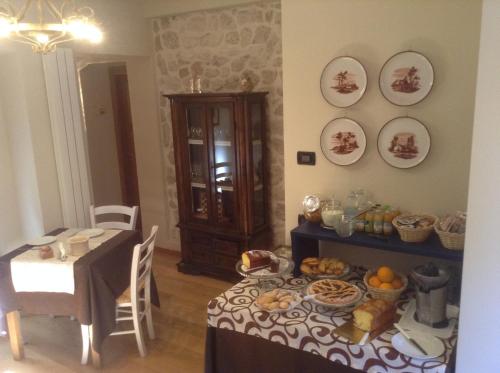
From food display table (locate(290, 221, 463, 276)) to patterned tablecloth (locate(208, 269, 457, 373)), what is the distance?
19 cm

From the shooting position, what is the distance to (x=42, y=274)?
2.46 meters

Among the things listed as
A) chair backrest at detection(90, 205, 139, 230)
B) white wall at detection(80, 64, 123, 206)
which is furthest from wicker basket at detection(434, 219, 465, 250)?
white wall at detection(80, 64, 123, 206)

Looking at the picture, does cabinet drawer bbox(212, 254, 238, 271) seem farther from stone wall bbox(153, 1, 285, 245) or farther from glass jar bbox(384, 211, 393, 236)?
glass jar bbox(384, 211, 393, 236)

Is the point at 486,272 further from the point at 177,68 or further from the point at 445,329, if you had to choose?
the point at 177,68

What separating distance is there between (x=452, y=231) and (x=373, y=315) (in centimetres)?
52

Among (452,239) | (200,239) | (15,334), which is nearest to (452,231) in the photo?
(452,239)

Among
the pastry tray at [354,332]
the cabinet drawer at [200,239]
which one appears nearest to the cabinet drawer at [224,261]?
the cabinet drawer at [200,239]

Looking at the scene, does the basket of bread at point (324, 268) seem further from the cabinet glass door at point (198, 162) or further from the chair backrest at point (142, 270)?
the cabinet glass door at point (198, 162)

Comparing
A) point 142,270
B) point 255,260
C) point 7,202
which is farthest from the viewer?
point 7,202

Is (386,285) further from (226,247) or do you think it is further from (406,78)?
(226,247)

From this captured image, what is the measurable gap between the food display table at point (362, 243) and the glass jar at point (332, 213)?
4 centimetres

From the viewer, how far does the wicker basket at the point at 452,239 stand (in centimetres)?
175

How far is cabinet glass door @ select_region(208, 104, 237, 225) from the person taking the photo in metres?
3.40

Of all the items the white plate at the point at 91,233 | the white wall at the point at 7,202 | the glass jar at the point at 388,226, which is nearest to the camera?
the glass jar at the point at 388,226
